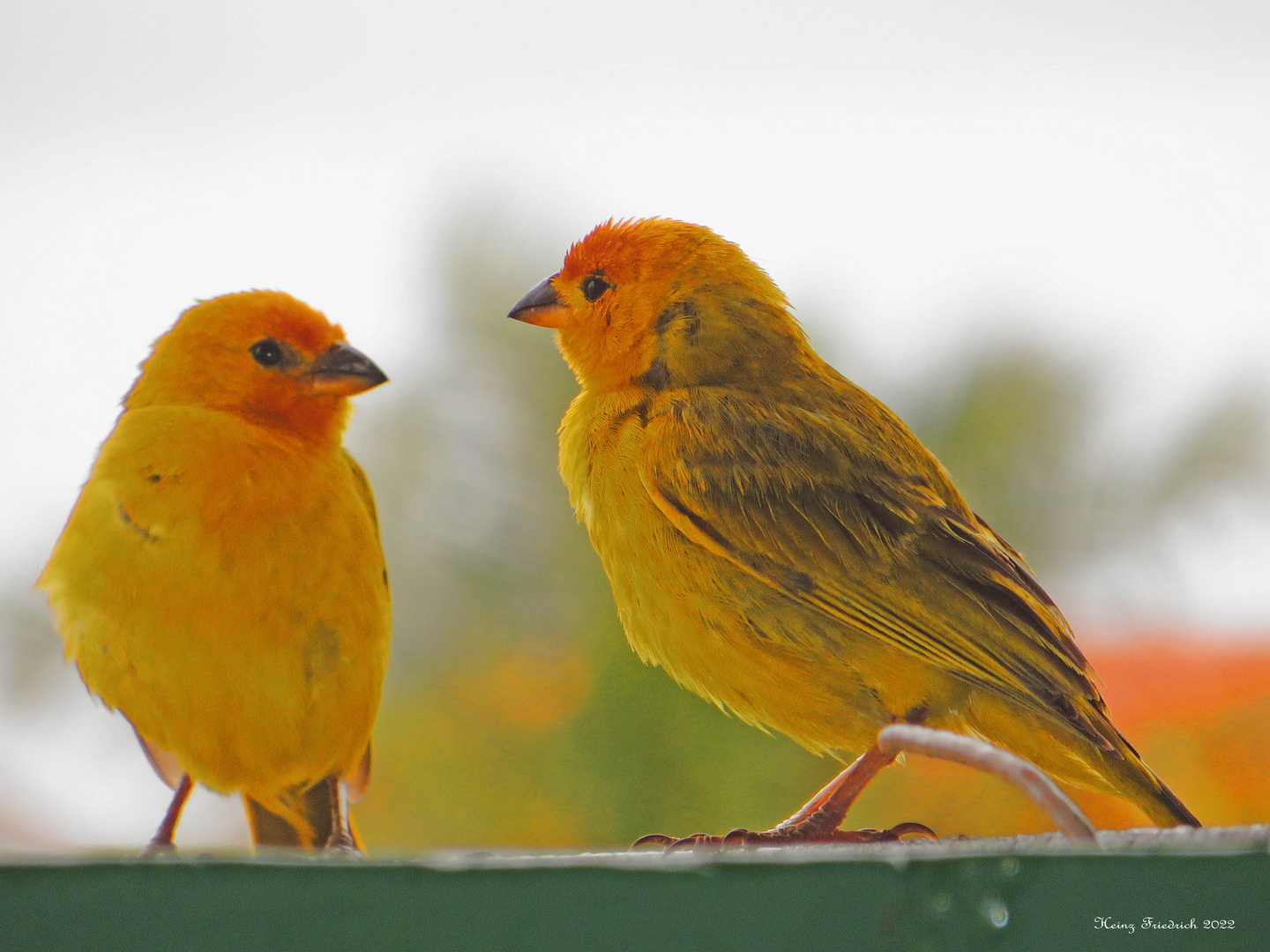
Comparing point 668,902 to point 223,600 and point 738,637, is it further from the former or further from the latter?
point 223,600

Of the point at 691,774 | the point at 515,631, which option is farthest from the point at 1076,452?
the point at 515,631

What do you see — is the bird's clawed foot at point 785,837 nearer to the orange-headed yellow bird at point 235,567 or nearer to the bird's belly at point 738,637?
the bird's belly at point 738,637

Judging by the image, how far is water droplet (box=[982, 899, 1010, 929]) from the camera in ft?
3.38

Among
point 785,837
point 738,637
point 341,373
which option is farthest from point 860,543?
point 341,373

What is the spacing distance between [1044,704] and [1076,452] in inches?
135

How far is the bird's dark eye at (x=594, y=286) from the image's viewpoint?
2379mm

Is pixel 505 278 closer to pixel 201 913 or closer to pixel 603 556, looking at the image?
pixel 603 556

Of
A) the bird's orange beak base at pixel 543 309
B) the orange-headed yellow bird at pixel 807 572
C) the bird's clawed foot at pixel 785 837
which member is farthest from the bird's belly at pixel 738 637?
the bird's orange beak base at pixel 543 309

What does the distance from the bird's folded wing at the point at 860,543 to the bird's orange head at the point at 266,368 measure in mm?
619

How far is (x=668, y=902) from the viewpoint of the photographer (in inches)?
40.6

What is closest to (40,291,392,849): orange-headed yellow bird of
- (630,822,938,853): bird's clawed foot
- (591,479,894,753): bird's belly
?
(591,479,894,753): bird's belly

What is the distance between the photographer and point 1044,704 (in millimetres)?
1924

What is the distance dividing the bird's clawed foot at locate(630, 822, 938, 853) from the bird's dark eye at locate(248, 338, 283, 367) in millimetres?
1108

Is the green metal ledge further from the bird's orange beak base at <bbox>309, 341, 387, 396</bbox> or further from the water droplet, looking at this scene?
the bird's orange beak base at <bbox>309, 341, 387, 396</bbox>
